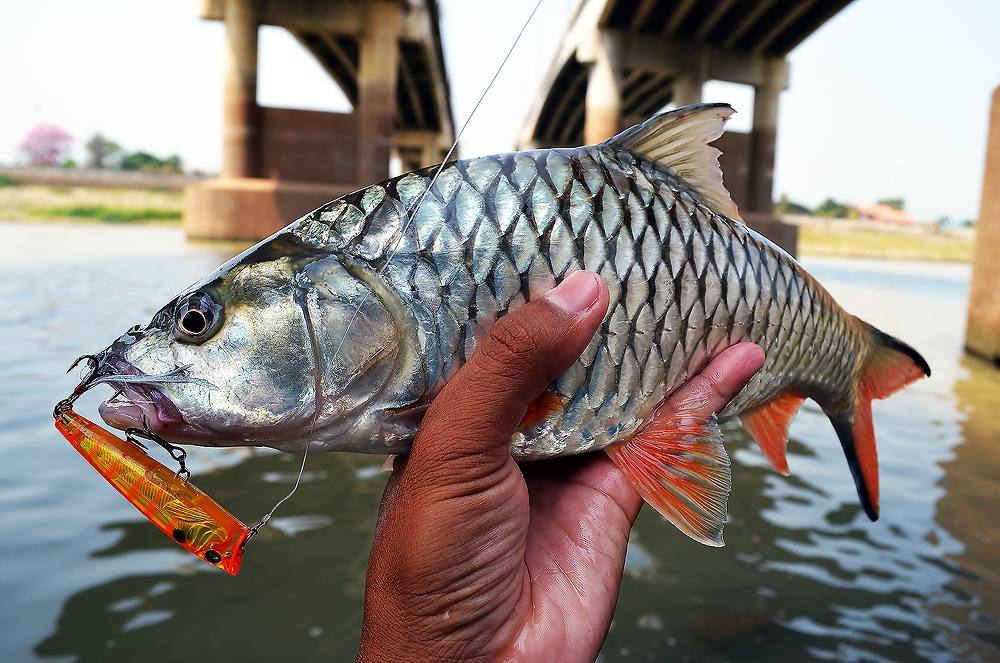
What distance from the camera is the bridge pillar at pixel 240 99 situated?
77.7 ft

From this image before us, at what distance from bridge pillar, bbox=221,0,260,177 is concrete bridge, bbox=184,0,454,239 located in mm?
32

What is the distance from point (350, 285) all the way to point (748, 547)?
4.07 m

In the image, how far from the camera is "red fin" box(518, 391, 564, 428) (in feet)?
6.22

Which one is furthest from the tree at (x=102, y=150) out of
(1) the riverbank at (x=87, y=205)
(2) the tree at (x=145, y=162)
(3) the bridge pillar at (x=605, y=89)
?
(3) the bridge pillar at (x=605, y=89)

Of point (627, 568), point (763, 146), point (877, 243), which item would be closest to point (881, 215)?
point (877, 243)

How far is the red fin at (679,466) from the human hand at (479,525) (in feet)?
1.26

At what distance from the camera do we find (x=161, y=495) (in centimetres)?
157

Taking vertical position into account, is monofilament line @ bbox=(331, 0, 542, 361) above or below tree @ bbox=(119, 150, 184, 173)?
below

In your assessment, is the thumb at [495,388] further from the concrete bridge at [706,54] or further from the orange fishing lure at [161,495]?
the concrete bridge at [706,54]

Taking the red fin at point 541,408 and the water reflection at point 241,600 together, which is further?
the water reflection at point 241,600

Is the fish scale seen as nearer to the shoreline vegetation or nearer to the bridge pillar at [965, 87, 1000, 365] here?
the bridge pillar at [965, 87, 1000, 365]

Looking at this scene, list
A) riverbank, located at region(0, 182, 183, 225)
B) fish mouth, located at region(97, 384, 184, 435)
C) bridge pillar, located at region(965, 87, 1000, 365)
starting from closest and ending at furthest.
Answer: fish mouth, located at region(97, 384, 184, 435), bridge pillar, located at region(965, 87, 1000, 365), riverbank, located at region(0, 182, 183, 225)

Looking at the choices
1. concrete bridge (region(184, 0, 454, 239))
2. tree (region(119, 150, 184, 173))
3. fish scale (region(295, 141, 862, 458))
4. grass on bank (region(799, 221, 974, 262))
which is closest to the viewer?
fish scale (region(295, 141, 862, 458))

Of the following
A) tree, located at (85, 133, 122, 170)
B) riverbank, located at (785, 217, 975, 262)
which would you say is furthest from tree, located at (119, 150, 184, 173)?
riverbank, located at (785, 217, 975, 262)
